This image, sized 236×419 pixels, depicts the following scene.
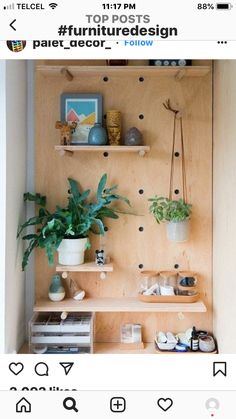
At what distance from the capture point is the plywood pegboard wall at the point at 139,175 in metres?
1.37

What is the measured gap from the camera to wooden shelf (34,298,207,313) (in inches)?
50.0

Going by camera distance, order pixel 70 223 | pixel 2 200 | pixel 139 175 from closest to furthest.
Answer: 1. pixel 2 200
2. pixel 70 223
3. pixel 139 175

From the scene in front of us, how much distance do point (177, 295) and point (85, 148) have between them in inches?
22.8

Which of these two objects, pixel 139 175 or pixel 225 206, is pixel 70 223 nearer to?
pixel 139 175

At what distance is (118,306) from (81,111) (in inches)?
26.7

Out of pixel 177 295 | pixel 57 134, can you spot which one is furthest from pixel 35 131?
pixel 177 295

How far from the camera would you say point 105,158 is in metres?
1.38
